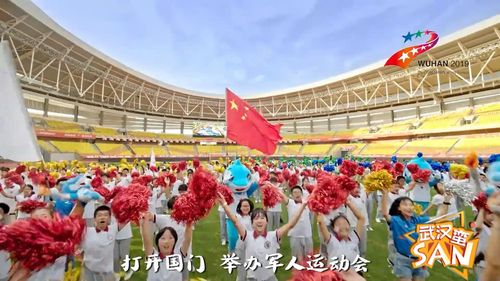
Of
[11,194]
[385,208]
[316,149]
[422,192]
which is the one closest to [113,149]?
[316,149]

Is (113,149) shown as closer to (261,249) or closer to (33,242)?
(261,249)

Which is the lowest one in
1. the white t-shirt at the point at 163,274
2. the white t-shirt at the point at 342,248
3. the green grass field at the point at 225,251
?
the green grass field at the point at 225,251

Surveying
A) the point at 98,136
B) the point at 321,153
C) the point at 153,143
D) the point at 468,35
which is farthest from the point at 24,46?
the point at 468,35

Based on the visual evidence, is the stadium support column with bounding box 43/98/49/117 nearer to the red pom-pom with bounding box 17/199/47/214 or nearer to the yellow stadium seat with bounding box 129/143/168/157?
the yellow stadium seat with bounding box 129/143/168/157

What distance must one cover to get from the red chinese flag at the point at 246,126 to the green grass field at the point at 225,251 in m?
2.81

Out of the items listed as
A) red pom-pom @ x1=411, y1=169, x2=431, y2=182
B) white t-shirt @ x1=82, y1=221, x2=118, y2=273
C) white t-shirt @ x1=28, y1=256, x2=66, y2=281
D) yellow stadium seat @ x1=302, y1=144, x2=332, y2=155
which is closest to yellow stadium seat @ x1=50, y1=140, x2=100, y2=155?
white t-shirt @ x1=82, y1=221, x2=118, y2=273

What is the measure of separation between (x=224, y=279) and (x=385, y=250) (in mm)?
3935

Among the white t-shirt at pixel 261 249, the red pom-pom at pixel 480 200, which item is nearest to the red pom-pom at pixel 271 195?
the white t-shirt at pixel 261 249

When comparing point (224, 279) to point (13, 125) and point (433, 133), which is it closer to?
point (13, 125)

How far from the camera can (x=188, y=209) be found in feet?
8.82

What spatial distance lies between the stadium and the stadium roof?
0.15m

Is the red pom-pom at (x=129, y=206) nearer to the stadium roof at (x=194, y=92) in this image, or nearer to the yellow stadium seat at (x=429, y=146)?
the stadium roof at (x=194, y=92)

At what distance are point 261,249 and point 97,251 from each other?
2.07 m

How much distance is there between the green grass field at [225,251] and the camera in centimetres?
480
